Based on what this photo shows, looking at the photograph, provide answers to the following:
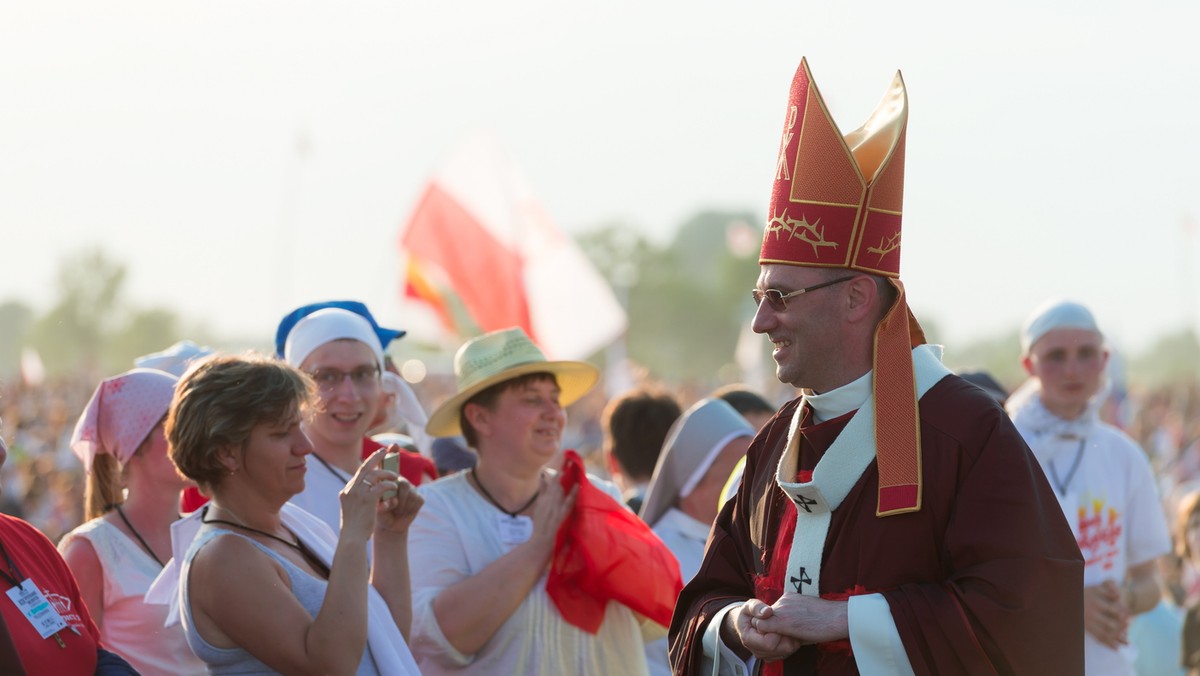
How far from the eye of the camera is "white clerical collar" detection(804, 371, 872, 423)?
333 cm

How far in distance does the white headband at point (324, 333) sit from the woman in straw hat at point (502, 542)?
368 millimetres

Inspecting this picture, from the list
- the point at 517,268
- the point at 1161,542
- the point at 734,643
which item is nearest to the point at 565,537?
the point at 734,643

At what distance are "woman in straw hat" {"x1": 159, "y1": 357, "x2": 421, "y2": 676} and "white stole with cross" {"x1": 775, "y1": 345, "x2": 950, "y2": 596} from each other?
3.74ft

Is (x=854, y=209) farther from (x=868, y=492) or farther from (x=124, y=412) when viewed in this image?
(x=124, y=412)

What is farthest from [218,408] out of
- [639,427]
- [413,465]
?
[639,427]

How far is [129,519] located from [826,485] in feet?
8.21

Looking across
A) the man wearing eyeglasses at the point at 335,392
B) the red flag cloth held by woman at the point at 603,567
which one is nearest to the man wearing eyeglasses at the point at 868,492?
the red flag cloth held by woman at the point at 603,567

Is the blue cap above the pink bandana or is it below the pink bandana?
above

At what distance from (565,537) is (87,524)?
157cm

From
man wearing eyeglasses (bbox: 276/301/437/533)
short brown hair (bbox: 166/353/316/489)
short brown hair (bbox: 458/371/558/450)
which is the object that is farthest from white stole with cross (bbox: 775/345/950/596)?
man wearing eyeglasses (bbox: 276/301/437/533)

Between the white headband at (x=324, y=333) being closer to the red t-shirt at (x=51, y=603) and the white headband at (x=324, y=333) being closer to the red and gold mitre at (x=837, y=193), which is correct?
the red t-shirt at (x=51, y=603)

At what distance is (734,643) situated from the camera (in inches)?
135

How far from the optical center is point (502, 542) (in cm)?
482

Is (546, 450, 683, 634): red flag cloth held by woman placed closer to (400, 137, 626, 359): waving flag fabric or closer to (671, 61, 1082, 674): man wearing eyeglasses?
(671, 61, 1082, 674): man wearing eyeglasses
